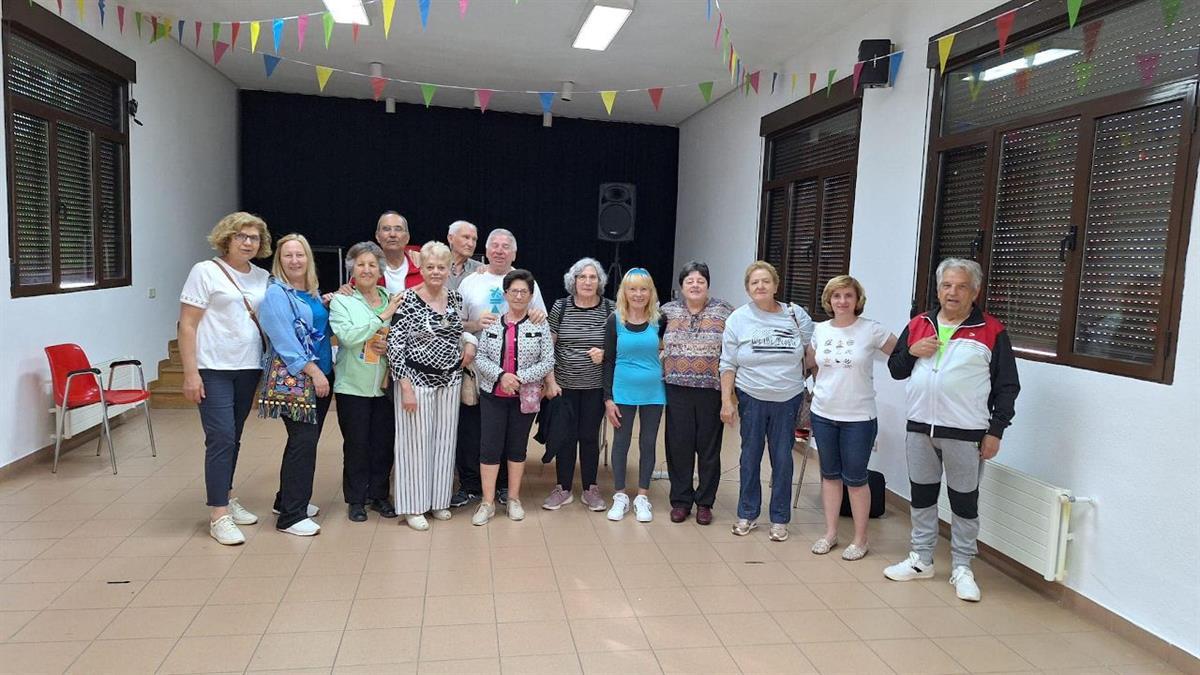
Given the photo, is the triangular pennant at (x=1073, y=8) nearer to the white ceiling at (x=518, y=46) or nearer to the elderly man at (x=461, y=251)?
the white ceiling at (x=518, y=46)

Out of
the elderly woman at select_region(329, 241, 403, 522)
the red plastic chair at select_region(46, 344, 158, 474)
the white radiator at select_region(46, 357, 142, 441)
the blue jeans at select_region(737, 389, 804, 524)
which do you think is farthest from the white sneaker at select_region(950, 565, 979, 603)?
the white radiator at select_region(46, 357, 142, 441)

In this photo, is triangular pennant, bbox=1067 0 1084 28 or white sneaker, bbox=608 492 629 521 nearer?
triangular pennant, bbox=1067 0 1084 28

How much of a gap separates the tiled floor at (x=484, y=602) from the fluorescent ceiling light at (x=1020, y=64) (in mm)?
2290

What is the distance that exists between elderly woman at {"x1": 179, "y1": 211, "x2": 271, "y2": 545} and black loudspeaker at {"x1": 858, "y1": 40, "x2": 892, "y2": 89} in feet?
11.2

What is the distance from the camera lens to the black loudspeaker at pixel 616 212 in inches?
298

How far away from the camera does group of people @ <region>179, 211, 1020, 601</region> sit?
3004 millimetres

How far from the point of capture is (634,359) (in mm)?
3627

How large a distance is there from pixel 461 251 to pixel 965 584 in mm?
2870

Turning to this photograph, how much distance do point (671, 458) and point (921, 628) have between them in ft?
4.56

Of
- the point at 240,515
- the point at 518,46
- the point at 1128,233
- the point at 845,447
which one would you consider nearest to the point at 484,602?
the point at 240,515

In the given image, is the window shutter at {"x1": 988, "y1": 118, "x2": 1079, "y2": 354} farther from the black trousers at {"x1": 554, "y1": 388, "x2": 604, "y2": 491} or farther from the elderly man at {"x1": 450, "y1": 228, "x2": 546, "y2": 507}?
the elderly man at {"x1": 450, "y1": 228, "x2": 546, "y2": 507}

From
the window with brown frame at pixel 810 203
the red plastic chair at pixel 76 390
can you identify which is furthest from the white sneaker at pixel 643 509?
the red plastic chair at pixel 76 390

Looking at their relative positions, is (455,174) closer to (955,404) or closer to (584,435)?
(584,435)

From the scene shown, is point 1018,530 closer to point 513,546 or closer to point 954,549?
point 954,549
